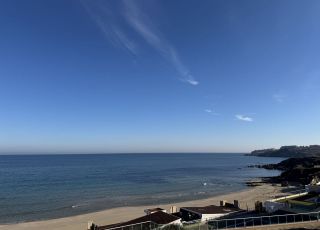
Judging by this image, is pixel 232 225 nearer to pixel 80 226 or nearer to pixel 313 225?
pixel 313 225

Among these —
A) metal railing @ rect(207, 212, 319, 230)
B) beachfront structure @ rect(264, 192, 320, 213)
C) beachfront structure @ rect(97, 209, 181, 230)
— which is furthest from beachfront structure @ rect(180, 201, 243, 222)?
metal railing @ rect(207, 212, 319, 230)

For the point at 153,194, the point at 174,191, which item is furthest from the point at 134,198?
the point at 174,191

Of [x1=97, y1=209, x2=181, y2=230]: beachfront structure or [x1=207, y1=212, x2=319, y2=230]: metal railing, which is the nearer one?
[x1=207, y1=212, x2=319, y2=230]: metal railing

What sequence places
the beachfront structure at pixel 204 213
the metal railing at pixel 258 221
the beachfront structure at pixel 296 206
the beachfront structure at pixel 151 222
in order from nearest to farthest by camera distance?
the metal railing at pixel 258 221 → the beachfront structure at pixel 151 222 → the beachfront structure at pixel 296 206 → the beachfront structure at pixel 204 213

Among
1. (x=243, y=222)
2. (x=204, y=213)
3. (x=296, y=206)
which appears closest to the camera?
(x=243, y=222)

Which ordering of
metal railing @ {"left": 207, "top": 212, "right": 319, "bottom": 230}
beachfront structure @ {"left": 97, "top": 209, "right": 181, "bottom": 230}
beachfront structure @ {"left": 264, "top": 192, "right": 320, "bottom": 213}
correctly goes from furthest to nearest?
beachfront structure @ {"left": 264, "top": 192, "right": 320, "bottom": 213}
beachfront structure @ {"left": 97, "top": 209, "right": 181, "bottom": 230}
metal railing @ {"left": 207, "top": 212, "right": 319, "bottom": 230}

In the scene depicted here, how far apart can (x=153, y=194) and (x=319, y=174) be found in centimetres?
4027

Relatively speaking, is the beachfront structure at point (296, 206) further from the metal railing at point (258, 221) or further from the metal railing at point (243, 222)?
the metal railing at point (243, 222)

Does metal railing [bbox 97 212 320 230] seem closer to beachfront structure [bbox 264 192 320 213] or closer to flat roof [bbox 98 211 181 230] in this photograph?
flat roof [bbox 98 211 181 230]

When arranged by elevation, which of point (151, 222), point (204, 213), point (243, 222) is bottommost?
point (204, 213)

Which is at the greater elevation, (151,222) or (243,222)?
(243,222)

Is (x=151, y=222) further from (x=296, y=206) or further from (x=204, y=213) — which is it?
(x=296, y=206)

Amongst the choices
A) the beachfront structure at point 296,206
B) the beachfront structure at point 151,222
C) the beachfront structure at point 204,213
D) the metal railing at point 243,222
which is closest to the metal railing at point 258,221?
the metal railing at point 243,222

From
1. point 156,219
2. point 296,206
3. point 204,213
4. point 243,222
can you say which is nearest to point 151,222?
point 156,219
